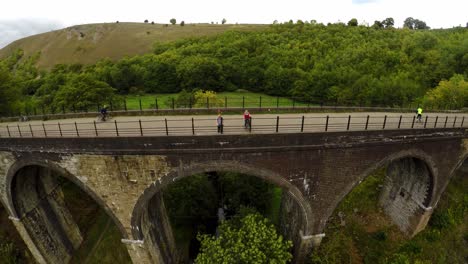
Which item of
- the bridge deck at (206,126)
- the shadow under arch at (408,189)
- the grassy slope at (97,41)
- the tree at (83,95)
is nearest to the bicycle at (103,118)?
the bridge deck at (206,126)

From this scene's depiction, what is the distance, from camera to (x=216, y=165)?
1463 centimetres

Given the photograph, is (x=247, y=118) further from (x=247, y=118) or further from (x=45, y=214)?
(x=45, y=214)

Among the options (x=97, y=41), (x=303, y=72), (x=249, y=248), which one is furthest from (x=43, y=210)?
(x=97, y=41)

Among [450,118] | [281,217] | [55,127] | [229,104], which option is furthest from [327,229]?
[229,104]

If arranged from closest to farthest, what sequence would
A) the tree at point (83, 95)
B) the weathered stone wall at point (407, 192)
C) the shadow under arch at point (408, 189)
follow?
the shadow under arch at point (408, 189)
the weathered stone wall at point (407, 192)
the tree at point (83, 95)

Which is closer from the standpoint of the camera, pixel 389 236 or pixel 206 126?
pixel 206 126

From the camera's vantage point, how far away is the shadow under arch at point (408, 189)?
675 inches

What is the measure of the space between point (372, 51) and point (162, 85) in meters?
46.6

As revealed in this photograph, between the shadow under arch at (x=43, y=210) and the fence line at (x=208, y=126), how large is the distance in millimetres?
2872

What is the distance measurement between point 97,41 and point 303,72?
285 feet

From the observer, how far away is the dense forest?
37031 mm

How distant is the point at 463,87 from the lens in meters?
33.8

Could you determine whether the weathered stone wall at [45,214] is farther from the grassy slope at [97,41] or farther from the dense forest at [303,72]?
the grassy slope at [97,41]

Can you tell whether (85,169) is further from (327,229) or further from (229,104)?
(229,104)
